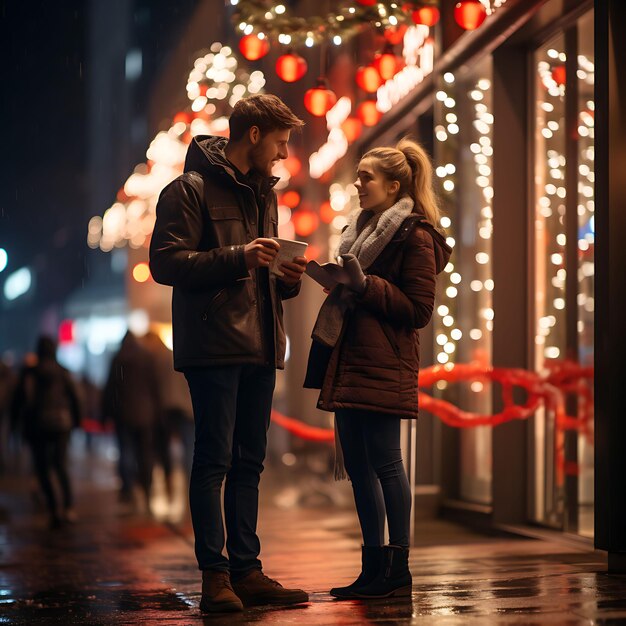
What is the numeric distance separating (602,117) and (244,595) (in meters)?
2.88

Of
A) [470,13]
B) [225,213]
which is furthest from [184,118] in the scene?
[225,213]

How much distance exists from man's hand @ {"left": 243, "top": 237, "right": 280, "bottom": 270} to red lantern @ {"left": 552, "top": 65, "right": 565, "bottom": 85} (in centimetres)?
412

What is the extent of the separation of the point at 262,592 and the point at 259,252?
54.9 inches

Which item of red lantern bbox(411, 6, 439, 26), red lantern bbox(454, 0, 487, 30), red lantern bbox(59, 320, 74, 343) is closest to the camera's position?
red lantern bbox(454, 0, 487, 30)

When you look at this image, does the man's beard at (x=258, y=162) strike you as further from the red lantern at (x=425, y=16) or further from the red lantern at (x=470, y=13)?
the red lantern at (x=425, y=16)

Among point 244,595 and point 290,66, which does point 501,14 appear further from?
point 244,595

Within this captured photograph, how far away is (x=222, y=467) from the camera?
16.0 feet

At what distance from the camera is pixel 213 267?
4738mm

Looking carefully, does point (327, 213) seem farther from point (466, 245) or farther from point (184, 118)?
point (466, 245)

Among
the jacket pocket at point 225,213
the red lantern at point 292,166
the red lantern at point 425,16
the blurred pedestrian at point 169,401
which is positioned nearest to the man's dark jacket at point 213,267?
the jacket pocket at point 225,213


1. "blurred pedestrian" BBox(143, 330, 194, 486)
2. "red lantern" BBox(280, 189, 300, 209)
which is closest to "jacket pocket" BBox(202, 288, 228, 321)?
"blurred pedestrian" BBox(143, 330, 194, 486)

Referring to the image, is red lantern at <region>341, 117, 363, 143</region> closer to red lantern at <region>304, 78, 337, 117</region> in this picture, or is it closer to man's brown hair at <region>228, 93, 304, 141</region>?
red lantern at <region>304, 78, 337, 117</region>

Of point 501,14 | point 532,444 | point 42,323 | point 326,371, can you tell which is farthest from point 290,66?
point 42,323

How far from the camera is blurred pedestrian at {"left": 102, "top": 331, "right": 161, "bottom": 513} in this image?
12461 millimetres
